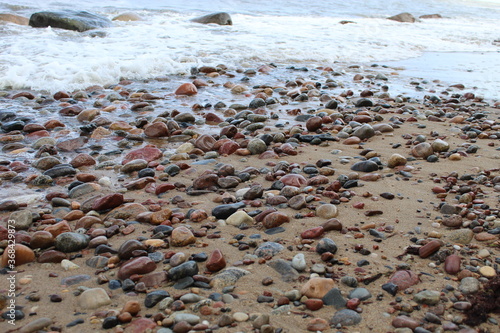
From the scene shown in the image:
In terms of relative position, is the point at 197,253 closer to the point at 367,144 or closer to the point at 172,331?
the point at 172,331

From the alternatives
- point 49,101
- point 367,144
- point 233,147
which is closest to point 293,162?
point 233,147

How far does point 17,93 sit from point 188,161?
3.11 metres

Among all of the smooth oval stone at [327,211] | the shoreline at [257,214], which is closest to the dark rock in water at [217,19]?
the shoreline at [257,214]

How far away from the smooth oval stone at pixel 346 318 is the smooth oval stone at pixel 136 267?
91cm

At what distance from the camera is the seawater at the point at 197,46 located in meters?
6.67

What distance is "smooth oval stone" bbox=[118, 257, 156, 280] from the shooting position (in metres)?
2.09

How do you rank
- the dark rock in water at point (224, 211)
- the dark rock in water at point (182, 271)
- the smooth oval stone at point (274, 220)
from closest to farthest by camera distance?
the dark rock in water at point (182, 271) → the smooth oval stone at point (274, 220) → the dark rock in water at point (224, 211)

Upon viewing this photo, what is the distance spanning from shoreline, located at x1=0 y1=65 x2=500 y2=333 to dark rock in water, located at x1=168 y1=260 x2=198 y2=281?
0.03ft

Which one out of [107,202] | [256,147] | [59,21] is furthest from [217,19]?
[107,202]

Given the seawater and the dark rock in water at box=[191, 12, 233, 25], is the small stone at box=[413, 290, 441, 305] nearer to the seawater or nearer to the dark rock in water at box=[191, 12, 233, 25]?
the seawater

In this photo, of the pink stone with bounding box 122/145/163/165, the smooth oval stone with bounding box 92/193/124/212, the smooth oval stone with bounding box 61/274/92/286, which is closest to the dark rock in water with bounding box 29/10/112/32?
the pink stone with bounding box 122/145/163/165

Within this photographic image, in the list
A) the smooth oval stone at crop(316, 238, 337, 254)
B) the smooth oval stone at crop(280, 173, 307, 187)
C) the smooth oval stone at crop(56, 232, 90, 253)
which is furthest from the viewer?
the smooth oval stone at crop(280, 173, 307, 187)

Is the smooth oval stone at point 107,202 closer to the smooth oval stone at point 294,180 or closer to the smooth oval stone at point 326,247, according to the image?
the smooth oval stone at point 294,180

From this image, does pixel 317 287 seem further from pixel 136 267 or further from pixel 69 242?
pixel 69 242
